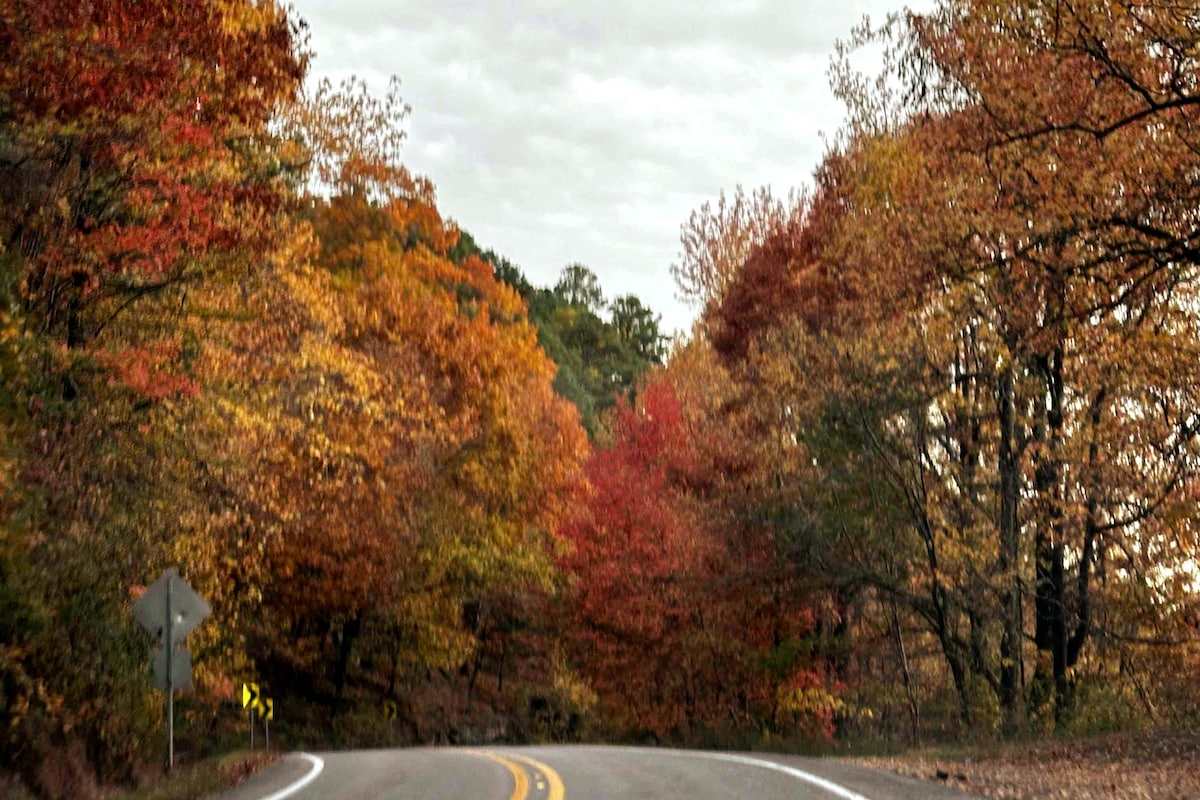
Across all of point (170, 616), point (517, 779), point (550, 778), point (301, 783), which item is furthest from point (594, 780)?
point (170, 616)

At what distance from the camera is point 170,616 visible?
15914 mm

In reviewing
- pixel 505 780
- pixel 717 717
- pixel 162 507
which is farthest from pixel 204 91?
pixel 717 717

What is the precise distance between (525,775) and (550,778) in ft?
2.42

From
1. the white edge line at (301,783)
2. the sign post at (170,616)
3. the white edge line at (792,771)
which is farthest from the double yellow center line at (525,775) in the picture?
the sign post at (170,616)

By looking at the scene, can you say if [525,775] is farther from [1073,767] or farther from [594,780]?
[1073,767]

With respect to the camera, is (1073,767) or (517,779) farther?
(517,779)

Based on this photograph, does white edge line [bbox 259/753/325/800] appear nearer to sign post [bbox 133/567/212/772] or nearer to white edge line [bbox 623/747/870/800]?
sign post [bbox 133/567/212/772]

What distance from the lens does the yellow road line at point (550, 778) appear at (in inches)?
522

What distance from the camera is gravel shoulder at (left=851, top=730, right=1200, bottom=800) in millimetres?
12711

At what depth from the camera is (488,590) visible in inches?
1507

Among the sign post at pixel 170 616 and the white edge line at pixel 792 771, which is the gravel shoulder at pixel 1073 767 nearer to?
the white edge line at pixel 792 771

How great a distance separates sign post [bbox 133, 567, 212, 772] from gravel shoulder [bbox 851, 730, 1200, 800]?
8729mm

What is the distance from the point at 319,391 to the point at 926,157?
10.1m

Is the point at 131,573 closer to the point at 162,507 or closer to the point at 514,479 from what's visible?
the point at 162,507
